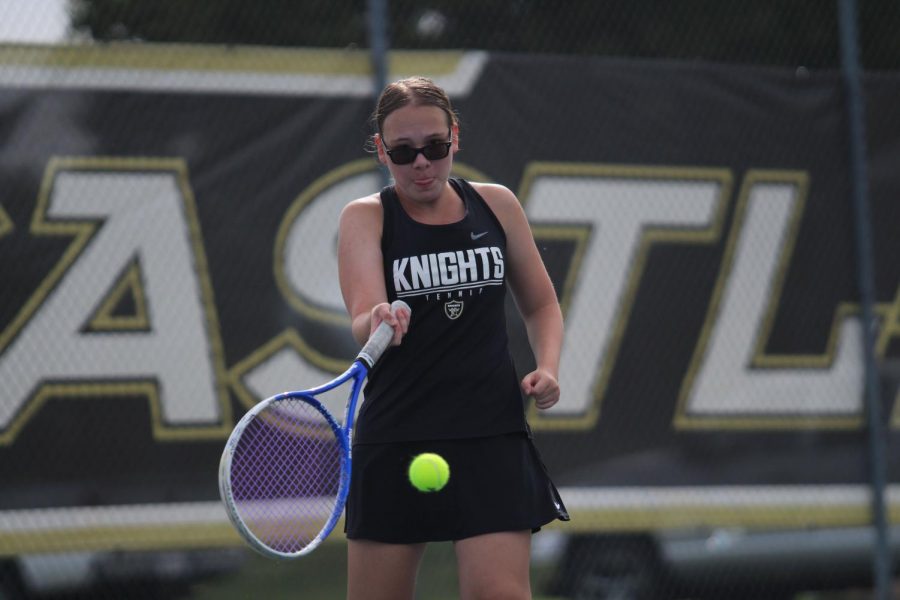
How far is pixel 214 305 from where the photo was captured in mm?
6316

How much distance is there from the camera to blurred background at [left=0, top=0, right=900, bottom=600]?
6.13 m

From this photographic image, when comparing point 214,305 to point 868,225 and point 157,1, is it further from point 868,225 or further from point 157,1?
point 157,1

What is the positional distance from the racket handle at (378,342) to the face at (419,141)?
1.16 ft

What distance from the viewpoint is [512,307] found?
266 inches

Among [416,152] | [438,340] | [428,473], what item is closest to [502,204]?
[416,152]

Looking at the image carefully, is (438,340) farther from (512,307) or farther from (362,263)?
(512,307)

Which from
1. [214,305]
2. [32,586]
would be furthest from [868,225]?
[32,586]

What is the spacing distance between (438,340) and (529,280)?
1.22 feet

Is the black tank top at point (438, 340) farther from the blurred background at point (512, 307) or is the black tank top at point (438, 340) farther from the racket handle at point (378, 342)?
the blurred background at point (512, 307)

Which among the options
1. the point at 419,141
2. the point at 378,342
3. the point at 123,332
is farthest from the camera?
the point at 123,332

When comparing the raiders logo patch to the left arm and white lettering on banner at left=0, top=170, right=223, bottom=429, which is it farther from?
white lettering on banner at left=0, top=170, right=223, bottom=429

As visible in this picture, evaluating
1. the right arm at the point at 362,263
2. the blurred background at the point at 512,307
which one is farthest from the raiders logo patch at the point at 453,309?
the blurred background at the point at 512,307

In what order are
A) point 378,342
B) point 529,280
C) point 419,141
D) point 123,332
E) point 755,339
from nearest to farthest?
point 378,342 < point 419,141 < point 529,280 < point 123,332 < point 755,339

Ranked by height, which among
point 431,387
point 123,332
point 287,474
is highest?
point 123,332
